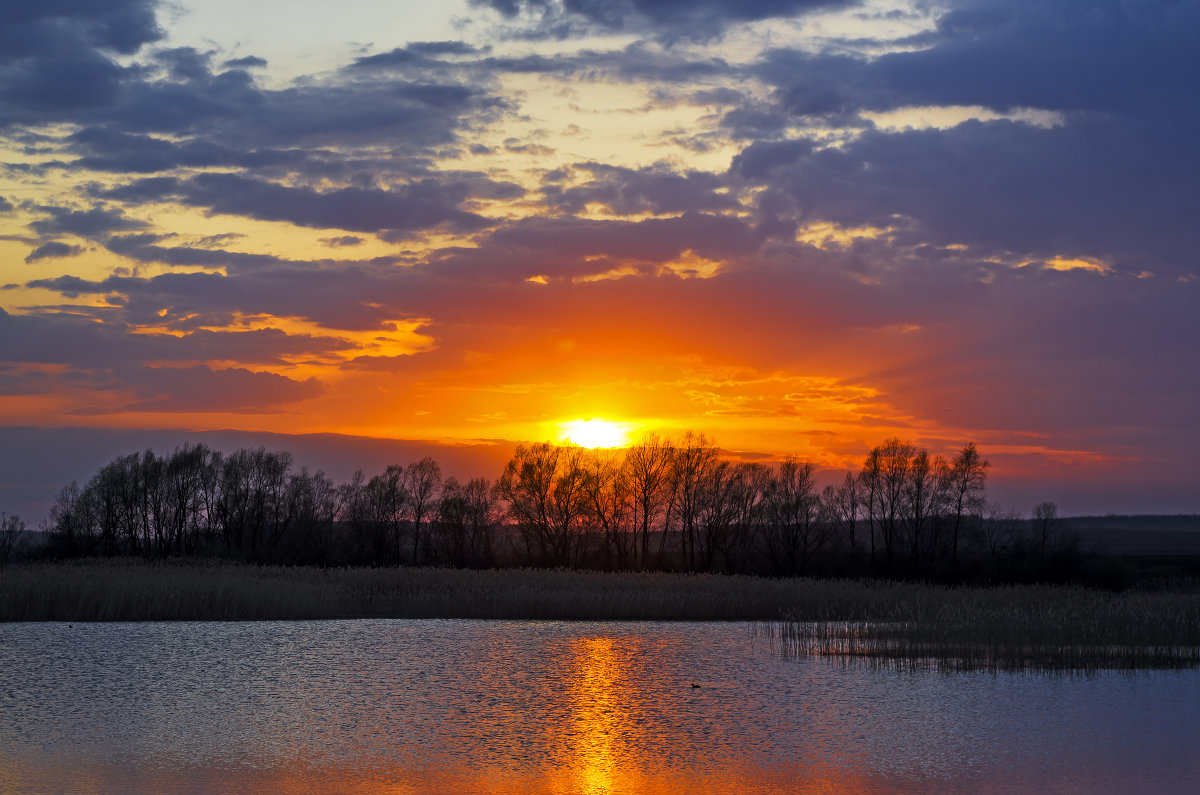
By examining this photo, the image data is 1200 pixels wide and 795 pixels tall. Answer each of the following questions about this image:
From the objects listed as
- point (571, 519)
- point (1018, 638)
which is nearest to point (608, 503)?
point (571, 519)

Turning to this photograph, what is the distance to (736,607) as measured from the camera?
33156 millimetres

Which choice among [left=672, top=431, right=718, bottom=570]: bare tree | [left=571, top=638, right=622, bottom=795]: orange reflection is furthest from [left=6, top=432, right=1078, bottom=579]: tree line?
[left=571, top=638, right=622, bottom=795]: orange reflection

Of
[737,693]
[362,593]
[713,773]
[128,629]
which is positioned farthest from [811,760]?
[362,593]

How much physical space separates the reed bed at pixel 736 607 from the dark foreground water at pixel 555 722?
2.55 meters

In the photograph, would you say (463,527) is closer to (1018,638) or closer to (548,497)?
(548,497)

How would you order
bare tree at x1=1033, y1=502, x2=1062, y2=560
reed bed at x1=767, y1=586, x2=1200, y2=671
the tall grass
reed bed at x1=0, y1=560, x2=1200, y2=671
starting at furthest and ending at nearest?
bare tree at x1=1033, y1=502, x2=1062, y2=560
the tall grass
reed bed at x1=0, y1=560, x2=1200, y2=671
reed bed at x1=767, y1=586, x2=1200, y2=671

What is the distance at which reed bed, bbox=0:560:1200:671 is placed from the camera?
22.3 m

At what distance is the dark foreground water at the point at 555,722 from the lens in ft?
36.1

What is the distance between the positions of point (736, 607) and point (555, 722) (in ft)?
65.2

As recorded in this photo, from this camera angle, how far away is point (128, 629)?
84.3 feet

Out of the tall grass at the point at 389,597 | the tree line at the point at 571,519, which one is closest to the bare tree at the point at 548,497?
the tree line at the point at 571,519

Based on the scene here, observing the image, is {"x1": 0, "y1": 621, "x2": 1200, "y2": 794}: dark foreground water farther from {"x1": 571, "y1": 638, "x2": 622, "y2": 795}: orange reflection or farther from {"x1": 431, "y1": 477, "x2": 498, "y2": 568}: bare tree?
{"x1": 431, "y1": 477, "x2": 498, "y2": 568}: bare tree

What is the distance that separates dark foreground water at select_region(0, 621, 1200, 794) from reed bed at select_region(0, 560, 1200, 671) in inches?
100

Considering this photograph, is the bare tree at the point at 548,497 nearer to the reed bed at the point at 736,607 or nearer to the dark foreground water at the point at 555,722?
the reed bed at the point at 736,607
